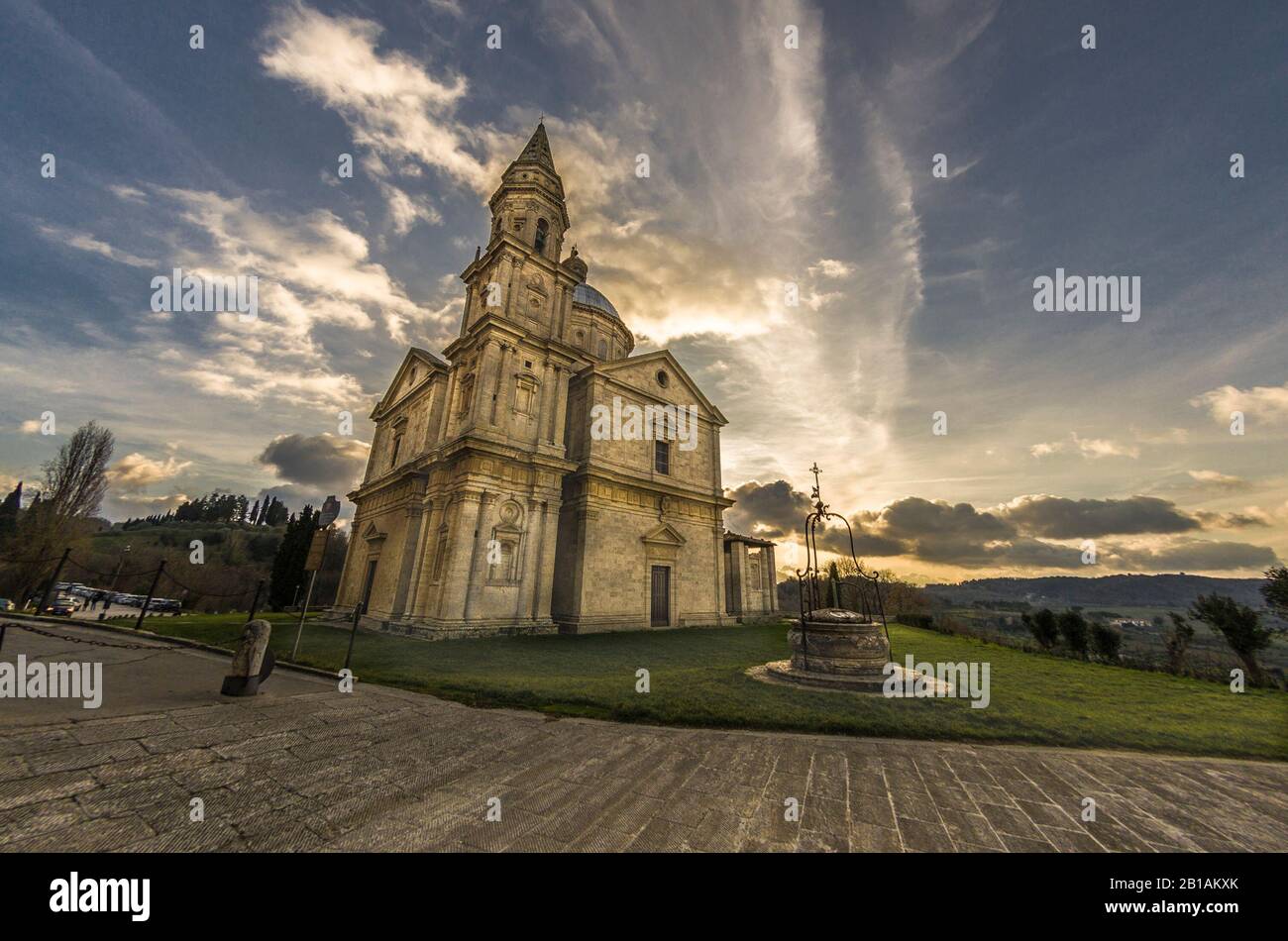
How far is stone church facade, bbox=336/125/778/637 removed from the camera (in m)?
16.3

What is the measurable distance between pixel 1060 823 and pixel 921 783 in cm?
86

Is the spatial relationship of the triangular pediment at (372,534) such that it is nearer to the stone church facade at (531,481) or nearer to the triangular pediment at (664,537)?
the stone church facade at (531,481)

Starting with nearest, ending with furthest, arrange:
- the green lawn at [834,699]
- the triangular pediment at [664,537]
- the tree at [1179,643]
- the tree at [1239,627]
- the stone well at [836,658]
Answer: the green lawn at [834,699], the stone well at [836,658], the tree at [1239,627], the tree at [1179,643], the triangular pediment at [664,537]

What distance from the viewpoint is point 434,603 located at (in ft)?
50.7

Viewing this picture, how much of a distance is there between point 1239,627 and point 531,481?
23.0 m

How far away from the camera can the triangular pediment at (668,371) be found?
21766 mm

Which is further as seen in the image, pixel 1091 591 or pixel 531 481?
pixel 1091 591

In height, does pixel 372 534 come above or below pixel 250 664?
above

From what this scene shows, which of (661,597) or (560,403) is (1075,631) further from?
(560,403)

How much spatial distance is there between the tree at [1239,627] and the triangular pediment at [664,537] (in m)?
17.6

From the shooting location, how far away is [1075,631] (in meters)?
16.0

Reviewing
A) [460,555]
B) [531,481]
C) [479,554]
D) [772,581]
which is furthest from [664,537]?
[772,581]

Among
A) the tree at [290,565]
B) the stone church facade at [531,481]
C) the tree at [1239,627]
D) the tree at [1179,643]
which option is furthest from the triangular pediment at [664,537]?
the tree at [290,565]
